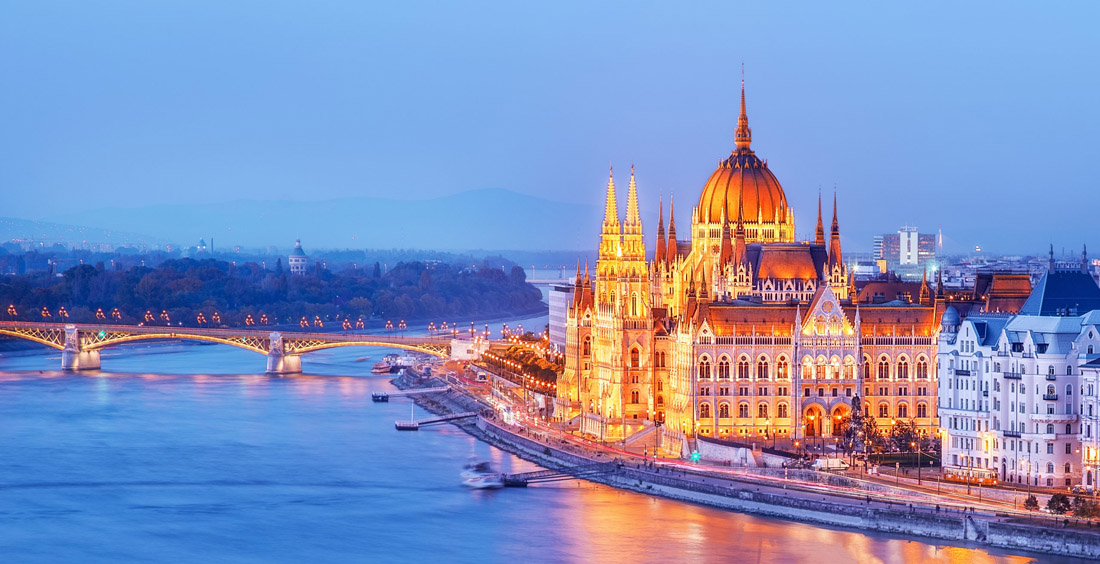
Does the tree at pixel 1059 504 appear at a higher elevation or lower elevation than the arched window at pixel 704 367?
lower

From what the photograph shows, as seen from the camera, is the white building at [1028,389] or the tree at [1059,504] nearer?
the tree at [1059,504]

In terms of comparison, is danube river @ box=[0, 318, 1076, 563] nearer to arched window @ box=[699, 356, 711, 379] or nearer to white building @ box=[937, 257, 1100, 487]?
white building @ box=[937, 257, 1100, 487]

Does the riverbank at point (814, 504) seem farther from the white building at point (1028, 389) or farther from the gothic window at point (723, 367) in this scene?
the gothic window at point (723, 367)

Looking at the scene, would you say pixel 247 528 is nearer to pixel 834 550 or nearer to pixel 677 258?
pixel 834 550

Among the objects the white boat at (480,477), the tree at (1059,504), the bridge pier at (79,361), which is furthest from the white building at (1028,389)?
the bridge pier at (79,361)

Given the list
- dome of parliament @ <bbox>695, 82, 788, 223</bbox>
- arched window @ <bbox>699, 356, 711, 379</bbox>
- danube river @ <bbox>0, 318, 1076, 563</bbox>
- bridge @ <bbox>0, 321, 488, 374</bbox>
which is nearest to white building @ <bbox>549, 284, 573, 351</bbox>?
bridge @ <bbox>0, 321, 488, 374</bbox>

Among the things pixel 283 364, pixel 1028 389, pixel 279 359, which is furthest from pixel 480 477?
pixel 279 359

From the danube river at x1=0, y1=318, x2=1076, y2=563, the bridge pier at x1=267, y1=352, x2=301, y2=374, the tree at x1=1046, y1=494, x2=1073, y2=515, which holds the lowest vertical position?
the danube river at x1=0, y1=318, x2=1076, y2=563

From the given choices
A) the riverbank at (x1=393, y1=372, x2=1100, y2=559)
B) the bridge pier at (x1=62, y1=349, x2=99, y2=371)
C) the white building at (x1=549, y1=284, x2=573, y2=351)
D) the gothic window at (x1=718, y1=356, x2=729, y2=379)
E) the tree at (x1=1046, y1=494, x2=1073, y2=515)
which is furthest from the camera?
the bridge pier at (x1=62, y1=349, x2=99, y2=371)

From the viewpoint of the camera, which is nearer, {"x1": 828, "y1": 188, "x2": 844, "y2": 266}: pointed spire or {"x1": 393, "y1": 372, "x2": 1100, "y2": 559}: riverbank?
{"x1": 393, "y1": 372, "x2": 1100, "y2": 559}: riverbank
